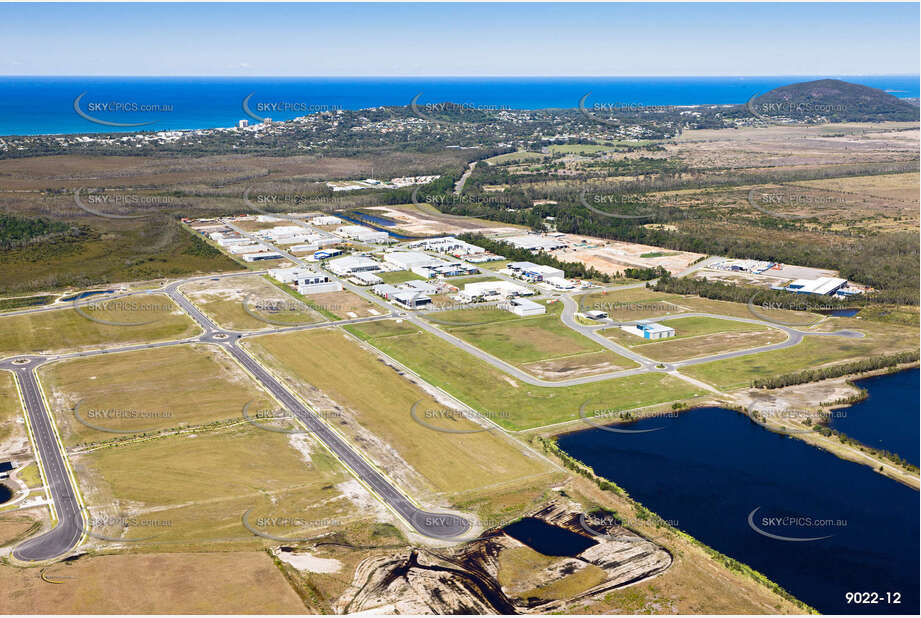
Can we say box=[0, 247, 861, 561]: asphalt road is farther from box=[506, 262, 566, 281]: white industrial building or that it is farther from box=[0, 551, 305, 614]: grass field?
box=[506, 262, 566, 281]: white industrial building

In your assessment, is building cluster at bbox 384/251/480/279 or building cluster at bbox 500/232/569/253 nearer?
building cluster at bbox 384/251/480/279

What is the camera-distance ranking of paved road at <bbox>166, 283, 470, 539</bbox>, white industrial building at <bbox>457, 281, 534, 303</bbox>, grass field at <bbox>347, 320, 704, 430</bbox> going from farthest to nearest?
white industrial building at <bbox>457, 281, 534, 303</bbox> < grass field at <bbox>347, 320, 704, 430</bbox> < paved road at <bbox>166, 283, 470, 539</bbox>

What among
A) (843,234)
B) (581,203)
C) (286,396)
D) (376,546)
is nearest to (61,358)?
(286,396)

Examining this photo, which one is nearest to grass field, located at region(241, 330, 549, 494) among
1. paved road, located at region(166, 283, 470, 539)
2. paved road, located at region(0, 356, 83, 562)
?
paved road, located at region(166, 283, 470, 539)

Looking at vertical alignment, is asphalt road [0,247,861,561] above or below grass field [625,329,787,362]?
below

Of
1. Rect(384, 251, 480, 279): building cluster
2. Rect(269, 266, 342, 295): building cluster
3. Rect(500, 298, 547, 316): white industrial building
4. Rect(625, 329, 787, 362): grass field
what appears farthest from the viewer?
Rect(384, 251, 480, 279): building cluster

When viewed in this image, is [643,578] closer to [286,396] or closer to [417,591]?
[417,591]
